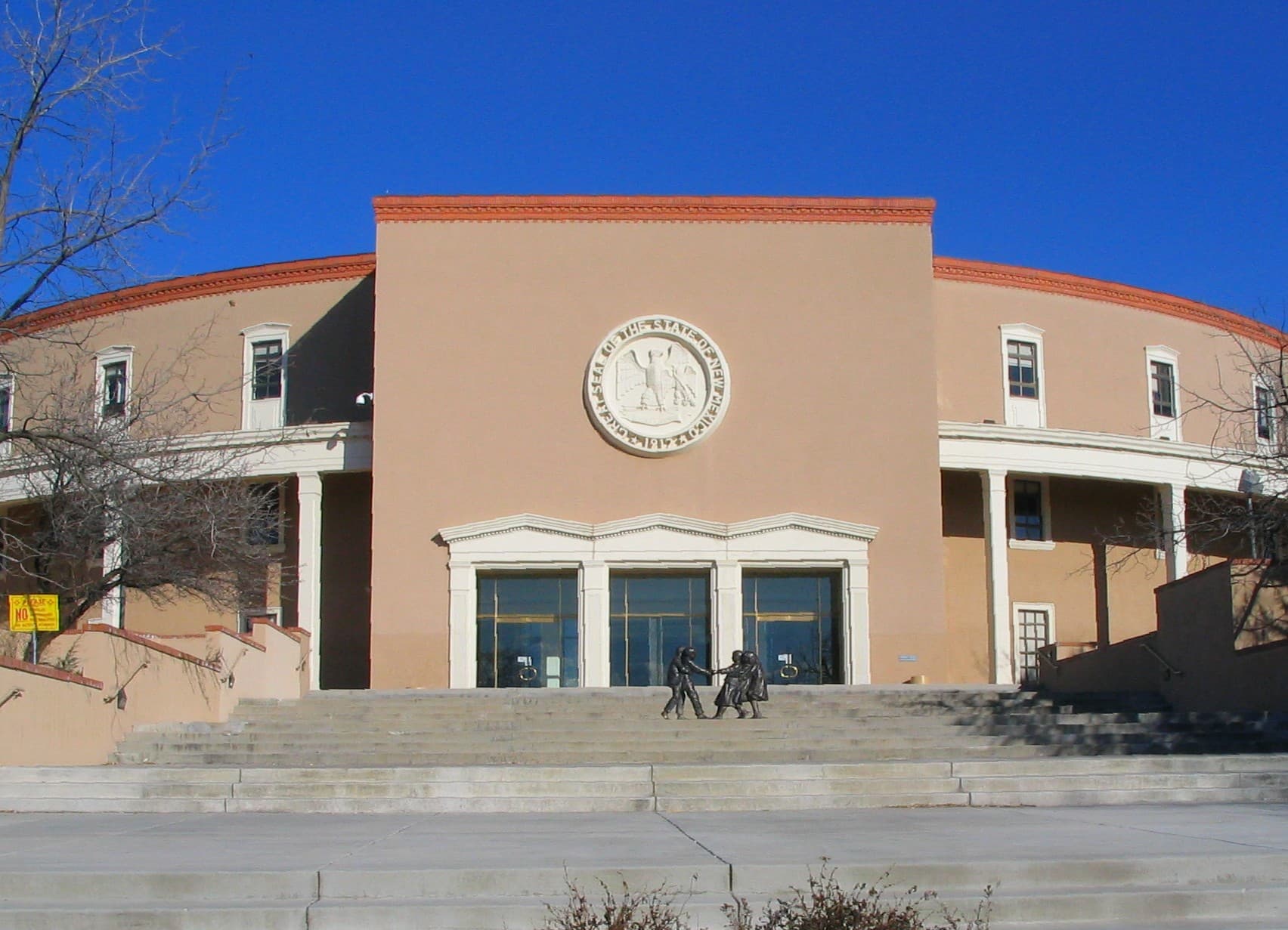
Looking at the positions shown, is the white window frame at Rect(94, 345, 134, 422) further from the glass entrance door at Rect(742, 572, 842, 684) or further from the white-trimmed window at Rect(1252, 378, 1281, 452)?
the white-trimmed window at Rect(1252, 378, 1281, 452)

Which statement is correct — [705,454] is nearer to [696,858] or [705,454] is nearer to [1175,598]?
[1175,598]

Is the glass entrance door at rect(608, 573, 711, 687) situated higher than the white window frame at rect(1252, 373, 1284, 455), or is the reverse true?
the white window frame at rect(1252, 373, 1284, 455)

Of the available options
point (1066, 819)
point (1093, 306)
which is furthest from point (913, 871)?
point (1093, 306)

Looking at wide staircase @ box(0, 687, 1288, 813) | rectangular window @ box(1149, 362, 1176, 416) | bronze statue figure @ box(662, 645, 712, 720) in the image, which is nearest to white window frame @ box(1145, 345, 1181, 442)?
rectangular window @ box(1149, 362, 1176, 416)

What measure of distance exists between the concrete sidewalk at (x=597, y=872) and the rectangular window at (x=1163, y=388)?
94.4ft

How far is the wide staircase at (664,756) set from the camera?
48.3ft

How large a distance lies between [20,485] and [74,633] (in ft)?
46.4

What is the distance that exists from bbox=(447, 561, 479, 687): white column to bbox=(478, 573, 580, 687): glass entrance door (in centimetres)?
29

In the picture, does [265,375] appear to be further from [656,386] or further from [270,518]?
[656,386]

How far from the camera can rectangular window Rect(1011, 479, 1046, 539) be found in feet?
121

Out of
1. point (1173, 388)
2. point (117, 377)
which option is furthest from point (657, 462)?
point (1173, 388)

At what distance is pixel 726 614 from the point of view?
105 ft

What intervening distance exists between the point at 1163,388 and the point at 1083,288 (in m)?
3.67

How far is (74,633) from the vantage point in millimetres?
22109
